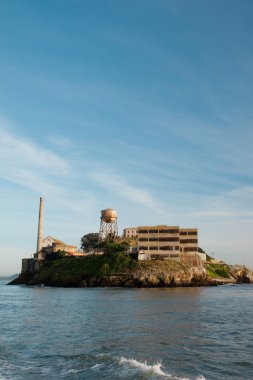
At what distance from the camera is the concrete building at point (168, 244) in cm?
12244

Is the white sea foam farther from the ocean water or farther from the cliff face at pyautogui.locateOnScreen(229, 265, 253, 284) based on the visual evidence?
the cliff face at pyautogui.locateOnScreen(229, 265, 253, 284)

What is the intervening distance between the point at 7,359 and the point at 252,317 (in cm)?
2877

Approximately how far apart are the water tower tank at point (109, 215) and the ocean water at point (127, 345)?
10185 cm

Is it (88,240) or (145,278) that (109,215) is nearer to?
(88,240)

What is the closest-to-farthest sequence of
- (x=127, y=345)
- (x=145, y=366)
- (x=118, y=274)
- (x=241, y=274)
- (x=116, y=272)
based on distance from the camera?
(x=145, y=366)
(x=127, y=345)
(x=118, y=274)
(x=116, y=272)
(x=241, y=274)

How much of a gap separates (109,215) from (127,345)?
401ft

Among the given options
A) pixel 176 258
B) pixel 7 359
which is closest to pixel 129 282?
pixel 176 258

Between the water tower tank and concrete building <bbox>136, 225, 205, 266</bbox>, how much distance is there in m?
26.7

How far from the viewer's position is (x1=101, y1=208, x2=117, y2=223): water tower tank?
493 feet

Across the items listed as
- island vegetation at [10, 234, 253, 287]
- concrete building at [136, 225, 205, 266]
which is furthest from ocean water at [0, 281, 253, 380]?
concrete building at [136, 225, 205, 266]

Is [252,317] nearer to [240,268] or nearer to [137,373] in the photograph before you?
[137,373]

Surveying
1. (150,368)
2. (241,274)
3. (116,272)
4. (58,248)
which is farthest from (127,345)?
(241,274)

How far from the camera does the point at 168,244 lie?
124 meters

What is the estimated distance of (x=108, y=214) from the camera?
150 meters
